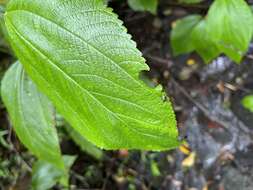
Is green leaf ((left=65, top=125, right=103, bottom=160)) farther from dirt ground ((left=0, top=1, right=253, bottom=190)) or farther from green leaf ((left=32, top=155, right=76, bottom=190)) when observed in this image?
green leaf ((left=32, top=155, right=76, bottom=190))

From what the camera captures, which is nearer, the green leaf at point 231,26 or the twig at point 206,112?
the green leaf at point 231,26

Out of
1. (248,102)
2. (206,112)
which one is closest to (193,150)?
(206,112)

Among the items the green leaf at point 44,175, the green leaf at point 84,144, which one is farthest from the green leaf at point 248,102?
the green leaf at point 44,175

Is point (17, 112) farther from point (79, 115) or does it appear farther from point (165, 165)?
point (165, 165)

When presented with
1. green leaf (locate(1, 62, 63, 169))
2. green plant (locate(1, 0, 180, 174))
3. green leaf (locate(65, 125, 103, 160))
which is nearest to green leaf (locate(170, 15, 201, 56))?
green leaf (locate(65, 125, 103, 160))

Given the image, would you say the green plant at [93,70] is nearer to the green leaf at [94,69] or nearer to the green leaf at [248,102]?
the green leaf at [94,69]

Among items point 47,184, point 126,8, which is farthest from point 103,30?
point 126,8
